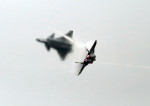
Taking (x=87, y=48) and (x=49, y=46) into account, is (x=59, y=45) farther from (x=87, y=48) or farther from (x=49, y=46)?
(x=87, y=48)

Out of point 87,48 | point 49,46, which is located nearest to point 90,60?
point 87,48

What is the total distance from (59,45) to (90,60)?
26.1ft

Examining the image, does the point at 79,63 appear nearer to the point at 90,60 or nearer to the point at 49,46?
the point at 90,60

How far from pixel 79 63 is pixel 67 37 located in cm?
682

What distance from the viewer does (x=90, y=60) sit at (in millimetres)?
77688

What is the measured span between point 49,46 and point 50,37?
2063 mm

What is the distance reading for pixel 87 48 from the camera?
79312 millimetres

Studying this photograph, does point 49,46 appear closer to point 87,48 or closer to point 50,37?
point 50,37

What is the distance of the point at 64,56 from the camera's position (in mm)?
79562

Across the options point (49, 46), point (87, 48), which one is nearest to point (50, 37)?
point (49, 46)

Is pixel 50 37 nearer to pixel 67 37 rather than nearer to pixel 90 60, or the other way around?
pixel 67 37

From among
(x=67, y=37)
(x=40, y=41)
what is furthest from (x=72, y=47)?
(x=40, y=41)

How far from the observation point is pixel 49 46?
75625 millimetres

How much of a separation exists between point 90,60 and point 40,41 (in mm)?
12084
